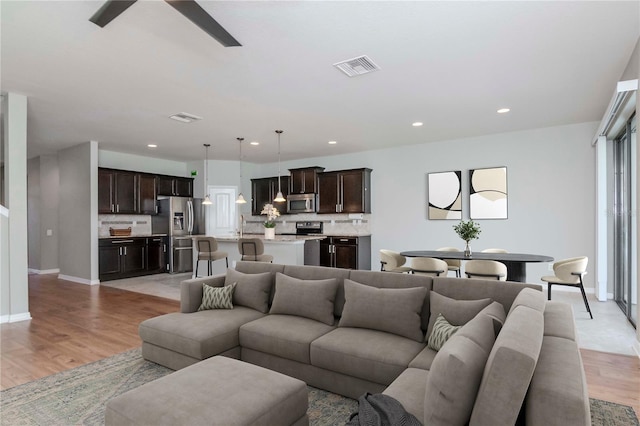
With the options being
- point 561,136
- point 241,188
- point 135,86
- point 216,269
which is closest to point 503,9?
point 135,86

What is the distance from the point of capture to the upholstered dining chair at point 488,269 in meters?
4.10

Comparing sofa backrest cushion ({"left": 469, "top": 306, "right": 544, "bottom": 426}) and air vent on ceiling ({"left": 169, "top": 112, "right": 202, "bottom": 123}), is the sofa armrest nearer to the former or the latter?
sofa backrest cushion ({"left": 469, "top": 306, "right": 544, "bottom": 426})

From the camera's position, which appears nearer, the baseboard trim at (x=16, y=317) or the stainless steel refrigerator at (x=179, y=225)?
the baseboard trim at (x=16, y=317)

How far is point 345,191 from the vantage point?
7.92m

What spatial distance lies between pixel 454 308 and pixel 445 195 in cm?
491

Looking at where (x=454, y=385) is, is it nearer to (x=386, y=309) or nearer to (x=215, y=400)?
(x=215, y=400)

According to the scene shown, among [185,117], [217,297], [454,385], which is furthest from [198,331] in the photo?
[185,117]

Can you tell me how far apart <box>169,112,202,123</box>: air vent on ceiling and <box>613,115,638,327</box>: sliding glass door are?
5.62 m

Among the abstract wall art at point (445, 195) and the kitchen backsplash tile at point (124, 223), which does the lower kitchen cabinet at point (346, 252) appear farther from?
the kitchen backsplash tile at point (124, 223)

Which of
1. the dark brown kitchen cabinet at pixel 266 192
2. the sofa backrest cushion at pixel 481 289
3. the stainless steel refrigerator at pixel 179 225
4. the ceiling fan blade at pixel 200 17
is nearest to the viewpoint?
the ceiling fan blade at pixel 200 17

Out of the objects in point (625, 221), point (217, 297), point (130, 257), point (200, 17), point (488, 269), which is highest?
point (200, 17)

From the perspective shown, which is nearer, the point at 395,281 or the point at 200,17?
the point at 200,17

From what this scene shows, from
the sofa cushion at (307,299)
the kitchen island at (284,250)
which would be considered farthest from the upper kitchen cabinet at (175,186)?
the sofa cushion at (307,299)

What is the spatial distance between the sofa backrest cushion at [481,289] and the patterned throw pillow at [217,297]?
187cm
